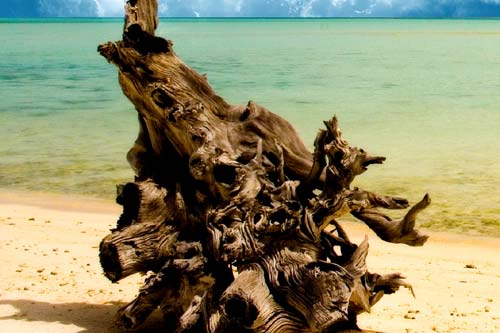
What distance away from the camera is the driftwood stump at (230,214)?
13.7 ft

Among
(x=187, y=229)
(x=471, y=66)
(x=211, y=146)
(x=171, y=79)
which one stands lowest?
(x=471, y=66)

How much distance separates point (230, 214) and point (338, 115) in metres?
15.1

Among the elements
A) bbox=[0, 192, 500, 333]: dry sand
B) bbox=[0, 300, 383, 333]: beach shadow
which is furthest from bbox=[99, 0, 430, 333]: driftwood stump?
bbox=[0, 192, 500, 333]: dry sand

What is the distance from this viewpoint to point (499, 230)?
9148 millimetres

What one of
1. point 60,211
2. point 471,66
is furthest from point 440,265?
point 471,66

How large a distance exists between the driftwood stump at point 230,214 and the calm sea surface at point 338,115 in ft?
16.0

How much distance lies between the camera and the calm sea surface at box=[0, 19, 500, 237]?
11508 millimetres

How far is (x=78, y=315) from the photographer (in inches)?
208

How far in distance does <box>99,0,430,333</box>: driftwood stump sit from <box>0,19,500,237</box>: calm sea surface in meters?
4.88

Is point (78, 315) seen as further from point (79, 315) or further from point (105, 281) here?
point (105, 281)

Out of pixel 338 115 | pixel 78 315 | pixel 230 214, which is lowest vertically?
pixel 338 115

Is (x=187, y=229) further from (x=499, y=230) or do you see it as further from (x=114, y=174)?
(x=114, y=174)

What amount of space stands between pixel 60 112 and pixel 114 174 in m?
8.78

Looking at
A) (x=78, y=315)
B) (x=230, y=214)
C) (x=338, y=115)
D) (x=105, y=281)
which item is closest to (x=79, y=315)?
(x=78, y=315)
